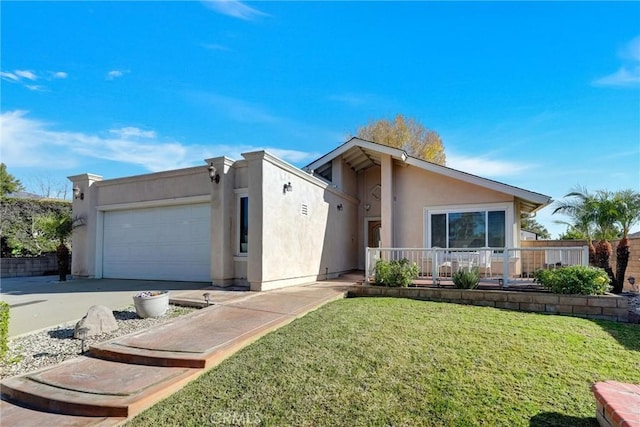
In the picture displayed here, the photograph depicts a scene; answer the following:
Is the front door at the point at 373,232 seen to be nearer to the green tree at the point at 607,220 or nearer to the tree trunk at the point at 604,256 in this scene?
the green tree at the point at 607,220

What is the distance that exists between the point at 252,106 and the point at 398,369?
525 inches

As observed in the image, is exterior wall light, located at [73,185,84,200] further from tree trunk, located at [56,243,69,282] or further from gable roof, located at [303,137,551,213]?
gable roof, located at [303,137,551,213]

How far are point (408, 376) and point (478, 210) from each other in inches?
397

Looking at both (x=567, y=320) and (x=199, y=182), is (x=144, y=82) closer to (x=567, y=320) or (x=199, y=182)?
(x=199, y=182)

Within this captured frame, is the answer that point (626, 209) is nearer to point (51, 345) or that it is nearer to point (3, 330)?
point (51, 345)

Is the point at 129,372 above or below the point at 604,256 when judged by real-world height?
below

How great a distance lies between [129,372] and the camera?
14.3ft

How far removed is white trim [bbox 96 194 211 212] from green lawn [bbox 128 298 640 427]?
6850 millimetres

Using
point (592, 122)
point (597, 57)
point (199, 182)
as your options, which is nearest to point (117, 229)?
point (199, 182)

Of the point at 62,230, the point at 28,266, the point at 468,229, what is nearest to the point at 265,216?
the point at 468,229

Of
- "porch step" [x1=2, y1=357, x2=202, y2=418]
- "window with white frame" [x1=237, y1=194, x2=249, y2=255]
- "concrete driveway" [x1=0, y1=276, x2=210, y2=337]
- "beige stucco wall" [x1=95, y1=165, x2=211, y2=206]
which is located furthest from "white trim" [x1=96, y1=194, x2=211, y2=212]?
"porch step" [x1=2, y1=357, x2=202, y2=418]

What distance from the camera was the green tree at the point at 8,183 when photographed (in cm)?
2677

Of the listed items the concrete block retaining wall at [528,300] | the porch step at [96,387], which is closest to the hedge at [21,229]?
the porch step at [96,387]

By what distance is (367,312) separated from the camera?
6762 mm
